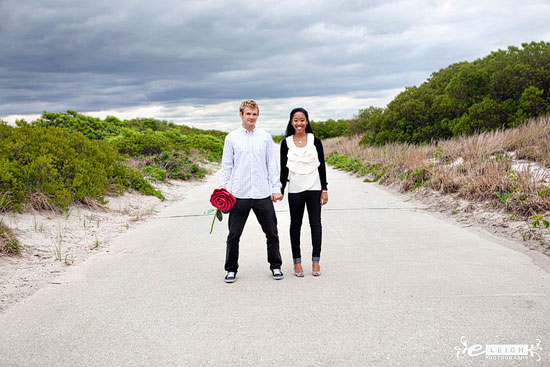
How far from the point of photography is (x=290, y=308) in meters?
4.11

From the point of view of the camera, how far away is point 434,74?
86.9 feet

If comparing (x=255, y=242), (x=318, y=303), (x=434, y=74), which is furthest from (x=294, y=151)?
(x=434, y=74)

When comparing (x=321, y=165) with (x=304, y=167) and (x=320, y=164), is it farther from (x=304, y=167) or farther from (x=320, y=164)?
(x=304, y=167)

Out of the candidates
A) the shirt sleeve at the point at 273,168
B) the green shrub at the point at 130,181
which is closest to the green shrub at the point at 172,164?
the green shrub at the point at 130,181

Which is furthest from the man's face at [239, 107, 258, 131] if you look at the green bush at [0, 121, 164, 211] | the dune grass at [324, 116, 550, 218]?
the dune grass at [324, 116, 550, 218]

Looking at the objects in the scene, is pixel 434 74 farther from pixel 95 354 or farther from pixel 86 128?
pixel 95 354

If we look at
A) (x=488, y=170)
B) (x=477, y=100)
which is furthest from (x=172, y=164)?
(x=477, y=100)

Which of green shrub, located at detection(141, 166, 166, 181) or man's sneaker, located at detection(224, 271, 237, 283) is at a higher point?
green shrub, located at detection(141, 166, 166, 181)

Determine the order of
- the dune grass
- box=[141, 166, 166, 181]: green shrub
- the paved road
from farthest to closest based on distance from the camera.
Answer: box=[141, 166, 166, 181]: green shrub, the dune grass, the paved road

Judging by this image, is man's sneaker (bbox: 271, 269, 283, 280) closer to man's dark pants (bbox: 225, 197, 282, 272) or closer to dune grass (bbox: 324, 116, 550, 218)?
man's dark pants (bbox: 225, 197, 282, 272)

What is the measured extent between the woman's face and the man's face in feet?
1.50

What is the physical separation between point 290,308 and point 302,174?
1574 mm

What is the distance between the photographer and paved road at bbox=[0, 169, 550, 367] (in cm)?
327

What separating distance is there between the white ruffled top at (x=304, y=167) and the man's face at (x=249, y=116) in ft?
1.80
